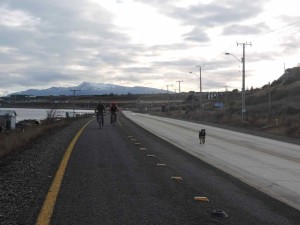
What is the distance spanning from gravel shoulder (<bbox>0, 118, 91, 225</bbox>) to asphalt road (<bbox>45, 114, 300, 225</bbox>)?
37cm

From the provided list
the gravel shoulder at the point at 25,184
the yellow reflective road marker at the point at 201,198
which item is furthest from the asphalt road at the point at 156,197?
the gravel shoulder at the point at 25,184

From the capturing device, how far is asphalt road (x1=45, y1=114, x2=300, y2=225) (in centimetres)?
675

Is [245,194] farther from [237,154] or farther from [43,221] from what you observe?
[237,154]

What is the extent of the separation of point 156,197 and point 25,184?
272 cm

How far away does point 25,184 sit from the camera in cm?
927

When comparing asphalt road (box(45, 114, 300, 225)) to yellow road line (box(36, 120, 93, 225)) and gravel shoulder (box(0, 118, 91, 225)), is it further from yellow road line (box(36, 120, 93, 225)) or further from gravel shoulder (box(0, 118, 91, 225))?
gravel shoulder (box(0, 118, 91, 225))

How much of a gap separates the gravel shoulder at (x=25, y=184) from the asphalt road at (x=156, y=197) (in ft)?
1.21

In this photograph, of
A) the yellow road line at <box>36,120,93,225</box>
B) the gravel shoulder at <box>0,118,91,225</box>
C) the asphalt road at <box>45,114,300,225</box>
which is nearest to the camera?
the yellow road line at <box>36,120,93,225</box>

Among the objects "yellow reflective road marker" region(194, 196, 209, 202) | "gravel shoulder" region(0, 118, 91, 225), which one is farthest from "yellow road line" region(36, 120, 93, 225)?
"yellow reflective road marker" region(194, 196, 209, 202)

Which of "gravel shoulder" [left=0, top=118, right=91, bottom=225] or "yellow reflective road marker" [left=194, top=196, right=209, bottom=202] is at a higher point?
"gravel shoulder" [left=0, top=118, right=91, bottom=225]

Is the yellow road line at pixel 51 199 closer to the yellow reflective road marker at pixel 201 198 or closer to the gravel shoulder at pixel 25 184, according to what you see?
the gravel shoulder at pixel 25 184

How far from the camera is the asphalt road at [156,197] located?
6.75 metres

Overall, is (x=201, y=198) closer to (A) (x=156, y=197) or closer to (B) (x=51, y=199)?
(A) (x=156, y=197)

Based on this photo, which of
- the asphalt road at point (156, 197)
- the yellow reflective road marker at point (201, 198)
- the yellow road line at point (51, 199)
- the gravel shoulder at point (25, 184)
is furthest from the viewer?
the yellow reflective road marker at point (201, 198)
